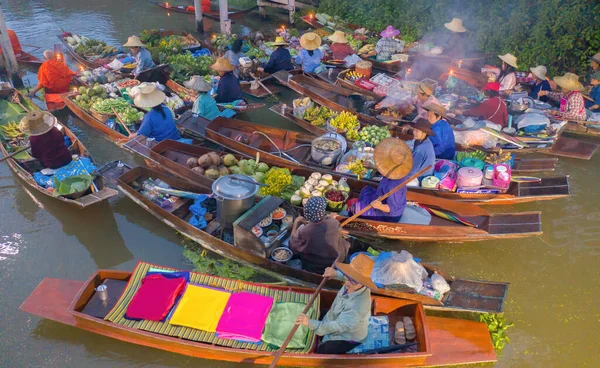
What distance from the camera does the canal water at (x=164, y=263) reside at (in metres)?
6.11

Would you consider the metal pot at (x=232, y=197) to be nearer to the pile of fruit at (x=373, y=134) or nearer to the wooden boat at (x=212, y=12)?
the pile of fruit at (x=373, y=134)

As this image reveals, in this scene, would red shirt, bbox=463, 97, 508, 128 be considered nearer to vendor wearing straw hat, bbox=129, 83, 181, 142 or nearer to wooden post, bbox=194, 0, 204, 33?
vendor wearing straw hat, bbox=129, 83, 181, 142

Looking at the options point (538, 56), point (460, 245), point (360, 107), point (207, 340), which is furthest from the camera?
point (538, 56)

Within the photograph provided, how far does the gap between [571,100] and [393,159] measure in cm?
692

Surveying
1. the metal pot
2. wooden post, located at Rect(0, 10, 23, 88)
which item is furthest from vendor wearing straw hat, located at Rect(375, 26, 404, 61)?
wooden post, located at Rect(0, 10, 23, 88)

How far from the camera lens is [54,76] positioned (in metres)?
11.4

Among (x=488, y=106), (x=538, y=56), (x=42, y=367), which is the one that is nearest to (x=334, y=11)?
(x=538, y=56)

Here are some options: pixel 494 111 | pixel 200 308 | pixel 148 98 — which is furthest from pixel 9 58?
pixel 494 111

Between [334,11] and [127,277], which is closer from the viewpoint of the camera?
[127,277]

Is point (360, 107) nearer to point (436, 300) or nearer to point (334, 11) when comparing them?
point (436, 300)

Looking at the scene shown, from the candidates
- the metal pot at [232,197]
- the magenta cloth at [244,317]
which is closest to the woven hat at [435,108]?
the metal pot at [232,197]

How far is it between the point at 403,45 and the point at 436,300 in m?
10.6

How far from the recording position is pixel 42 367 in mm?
5895

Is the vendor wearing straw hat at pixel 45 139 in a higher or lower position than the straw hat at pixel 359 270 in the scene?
lower
